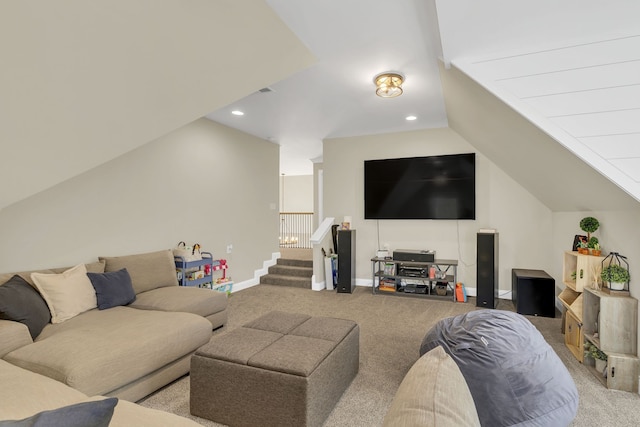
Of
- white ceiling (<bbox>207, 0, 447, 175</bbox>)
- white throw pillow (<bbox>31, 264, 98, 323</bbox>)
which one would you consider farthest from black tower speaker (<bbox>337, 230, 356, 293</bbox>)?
white throw pillow (<bbox>31, 264, 98, 323</bbox>)

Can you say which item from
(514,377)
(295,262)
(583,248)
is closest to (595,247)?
(583,248)

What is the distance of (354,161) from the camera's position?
18.3 feet

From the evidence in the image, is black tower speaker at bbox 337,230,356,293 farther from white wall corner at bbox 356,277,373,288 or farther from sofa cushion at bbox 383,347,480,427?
sofa cushion at bbox 383,347,480,427

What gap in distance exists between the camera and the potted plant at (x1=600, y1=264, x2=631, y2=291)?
2.48 metres

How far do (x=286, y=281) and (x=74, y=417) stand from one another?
5.02 meters

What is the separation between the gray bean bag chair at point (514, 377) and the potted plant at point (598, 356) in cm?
97

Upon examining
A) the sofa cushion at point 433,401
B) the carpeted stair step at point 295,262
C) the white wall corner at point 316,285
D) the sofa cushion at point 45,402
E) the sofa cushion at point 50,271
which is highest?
the sofa cushion at point 433,401

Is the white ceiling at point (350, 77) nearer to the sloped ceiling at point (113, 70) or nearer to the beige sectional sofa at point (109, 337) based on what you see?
the sloped ceiling at point (113, 70)

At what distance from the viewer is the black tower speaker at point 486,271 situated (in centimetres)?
427

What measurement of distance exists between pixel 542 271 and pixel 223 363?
4.36 m

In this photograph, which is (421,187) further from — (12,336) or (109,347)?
(12,336)

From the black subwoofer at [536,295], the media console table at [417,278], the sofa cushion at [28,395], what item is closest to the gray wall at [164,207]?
the sofa cushion at [28,395]

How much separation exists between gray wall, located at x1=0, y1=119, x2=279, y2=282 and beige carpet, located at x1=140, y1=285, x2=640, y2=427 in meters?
1.16

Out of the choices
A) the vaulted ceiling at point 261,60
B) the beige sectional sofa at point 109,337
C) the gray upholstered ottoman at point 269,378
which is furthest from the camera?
the beige sectional sofa at point 109,337
